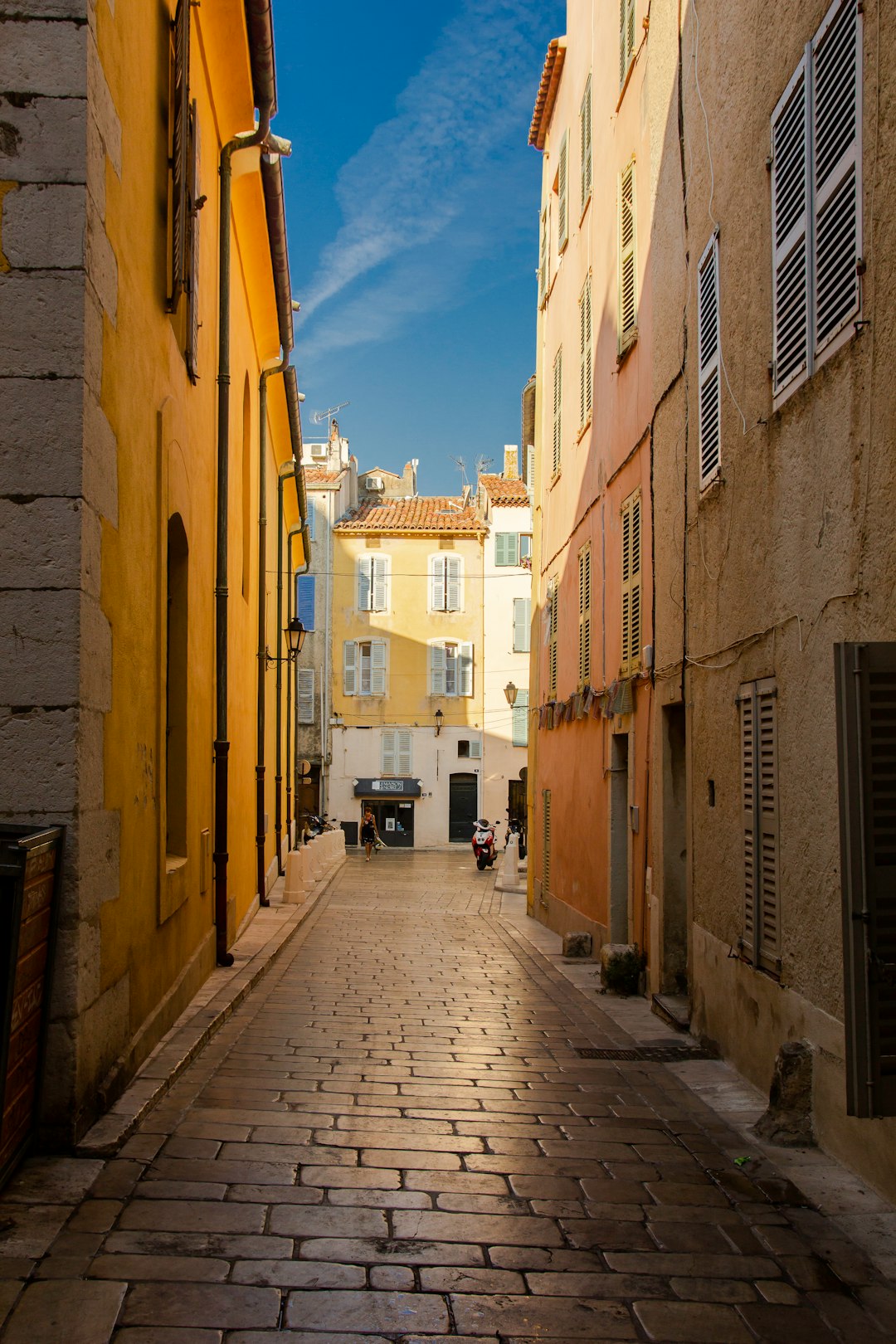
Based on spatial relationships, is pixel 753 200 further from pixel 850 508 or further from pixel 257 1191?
pixel 257 1191

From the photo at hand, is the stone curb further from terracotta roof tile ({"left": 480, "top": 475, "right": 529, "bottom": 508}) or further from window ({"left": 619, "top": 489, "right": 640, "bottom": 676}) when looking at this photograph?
terracotta roof tile ({"left": 480, "top": 475, "right": 529, "bottom": 508})

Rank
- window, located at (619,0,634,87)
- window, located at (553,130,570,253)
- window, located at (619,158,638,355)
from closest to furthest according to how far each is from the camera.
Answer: window, located at (619,158,638,355)
window, located at (619,0,634,87)
window, located at (553,130,570,253)

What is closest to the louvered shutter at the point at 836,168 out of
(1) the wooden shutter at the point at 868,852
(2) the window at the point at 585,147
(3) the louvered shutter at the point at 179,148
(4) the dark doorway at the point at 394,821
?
(1) the wooden shutter at the point at 868,852

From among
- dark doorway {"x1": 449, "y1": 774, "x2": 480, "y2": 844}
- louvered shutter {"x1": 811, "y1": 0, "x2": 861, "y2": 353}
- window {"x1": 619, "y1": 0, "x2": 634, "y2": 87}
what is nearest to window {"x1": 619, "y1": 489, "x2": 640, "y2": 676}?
window {"x1": 619, "y1": 0, "x2": 634, "y2": 87}

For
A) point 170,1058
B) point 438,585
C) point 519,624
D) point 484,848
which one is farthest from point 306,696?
point 170,1058

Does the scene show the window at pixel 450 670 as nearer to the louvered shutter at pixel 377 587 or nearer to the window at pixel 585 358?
the louvered shutter at pixel 377 587

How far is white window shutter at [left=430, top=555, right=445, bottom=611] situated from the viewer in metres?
46.5

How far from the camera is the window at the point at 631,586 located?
39.0 ft

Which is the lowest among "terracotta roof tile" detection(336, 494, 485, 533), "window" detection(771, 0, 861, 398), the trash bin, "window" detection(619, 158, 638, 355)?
the trash bin

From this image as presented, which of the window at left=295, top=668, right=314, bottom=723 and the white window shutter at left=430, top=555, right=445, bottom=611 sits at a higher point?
the white window shutter at left=430, top=555, right=445, bottom=611

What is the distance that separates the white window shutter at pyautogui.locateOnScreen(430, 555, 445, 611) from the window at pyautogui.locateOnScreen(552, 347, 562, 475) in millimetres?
27315

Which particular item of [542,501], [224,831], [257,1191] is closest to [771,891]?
[257,1191]

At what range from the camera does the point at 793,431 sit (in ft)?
21.1

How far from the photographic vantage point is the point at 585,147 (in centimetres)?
1628
